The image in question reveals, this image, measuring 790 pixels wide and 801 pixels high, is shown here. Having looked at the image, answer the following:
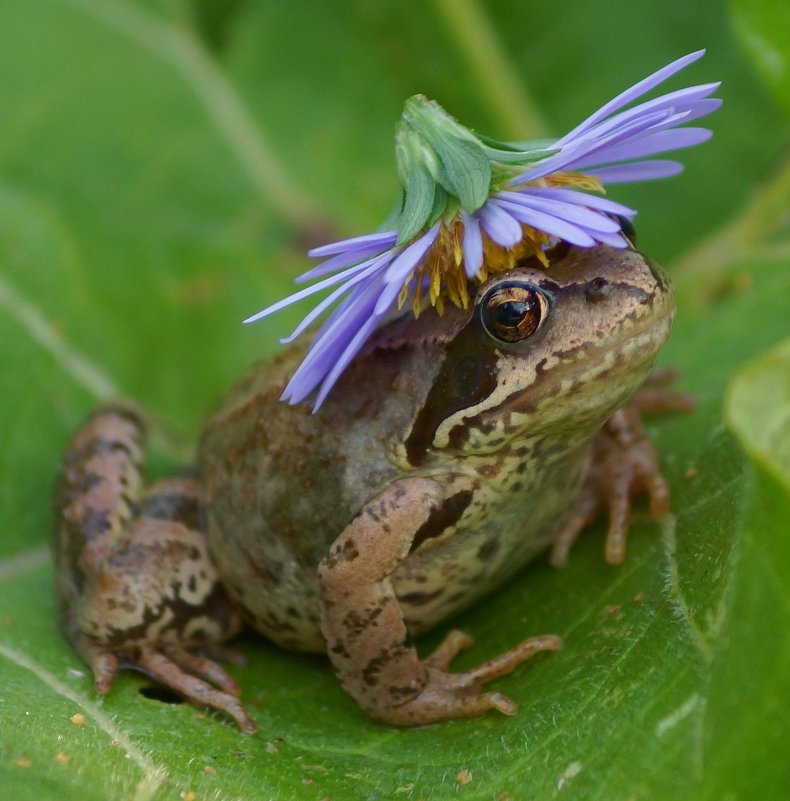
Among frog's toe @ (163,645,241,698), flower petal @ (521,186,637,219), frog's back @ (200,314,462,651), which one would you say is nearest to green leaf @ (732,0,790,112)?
flower petal @ (521,186,637,219)

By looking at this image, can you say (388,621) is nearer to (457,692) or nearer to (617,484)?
(457,692)

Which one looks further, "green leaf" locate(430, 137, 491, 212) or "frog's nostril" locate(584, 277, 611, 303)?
"frog's nostril" locate(584, 277, 611, 303)

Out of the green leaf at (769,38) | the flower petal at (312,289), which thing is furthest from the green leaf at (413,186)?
the green leaf at (769,38)

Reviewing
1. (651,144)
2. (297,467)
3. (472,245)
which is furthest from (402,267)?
(297,467)

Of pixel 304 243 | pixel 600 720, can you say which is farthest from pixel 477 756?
pixel 304 243

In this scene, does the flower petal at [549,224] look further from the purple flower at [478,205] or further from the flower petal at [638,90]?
the flower petal at [638,90]

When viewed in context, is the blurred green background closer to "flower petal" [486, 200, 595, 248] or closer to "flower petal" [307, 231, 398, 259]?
"flower petal" [486, 200, 595, 248]
